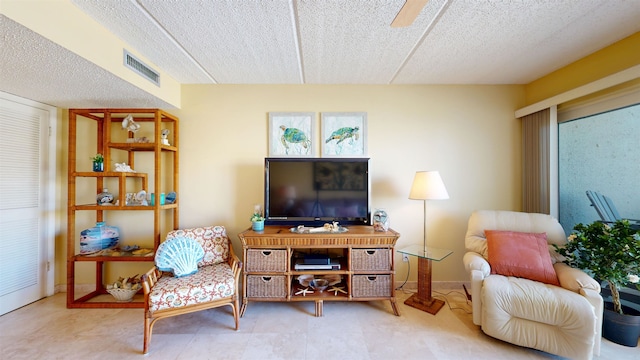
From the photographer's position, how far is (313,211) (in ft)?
7.77

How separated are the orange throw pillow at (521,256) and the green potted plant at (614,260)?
18 cm

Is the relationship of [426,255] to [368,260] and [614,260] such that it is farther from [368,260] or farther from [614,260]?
[614,260]

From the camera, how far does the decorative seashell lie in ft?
6.37

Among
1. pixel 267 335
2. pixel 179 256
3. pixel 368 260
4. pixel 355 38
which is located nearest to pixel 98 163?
pixel 179 256

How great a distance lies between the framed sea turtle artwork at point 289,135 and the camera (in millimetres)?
2578

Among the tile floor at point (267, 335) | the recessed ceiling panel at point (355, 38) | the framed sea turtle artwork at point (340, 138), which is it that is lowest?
the tile floor at point (267, 335)

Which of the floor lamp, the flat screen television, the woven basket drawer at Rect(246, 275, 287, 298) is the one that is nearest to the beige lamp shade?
the floor lamp

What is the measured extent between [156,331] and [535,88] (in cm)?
452

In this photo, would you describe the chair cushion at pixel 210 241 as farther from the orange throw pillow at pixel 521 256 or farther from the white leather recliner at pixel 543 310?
the orange throw pillow at pixel 521 256

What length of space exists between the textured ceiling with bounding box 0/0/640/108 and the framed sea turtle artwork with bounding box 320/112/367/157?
1.48ft

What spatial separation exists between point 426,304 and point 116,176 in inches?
135

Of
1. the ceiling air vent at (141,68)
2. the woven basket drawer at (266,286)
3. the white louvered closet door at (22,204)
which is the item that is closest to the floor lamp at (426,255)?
the woven basket drawer at (266,286)

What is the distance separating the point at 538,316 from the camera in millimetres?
1574

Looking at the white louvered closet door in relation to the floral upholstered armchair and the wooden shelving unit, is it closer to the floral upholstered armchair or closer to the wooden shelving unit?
the wooden shelving unit
